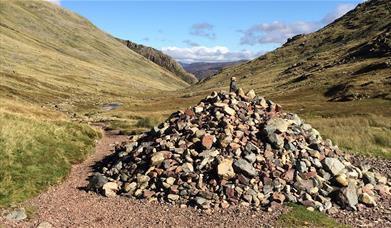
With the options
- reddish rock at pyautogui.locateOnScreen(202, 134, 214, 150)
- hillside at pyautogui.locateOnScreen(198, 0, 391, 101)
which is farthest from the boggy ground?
hillside at pyautogui.locateOnScreen(198, 0, 391, 101)

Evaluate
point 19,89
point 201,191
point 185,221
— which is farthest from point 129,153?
point 19,89

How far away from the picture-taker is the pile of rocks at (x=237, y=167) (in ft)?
81.8

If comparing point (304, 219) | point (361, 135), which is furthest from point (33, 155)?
point (361, 135)

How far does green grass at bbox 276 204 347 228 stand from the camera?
71.4 ft

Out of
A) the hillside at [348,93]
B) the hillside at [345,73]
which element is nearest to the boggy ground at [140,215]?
the hillside at [348,93]

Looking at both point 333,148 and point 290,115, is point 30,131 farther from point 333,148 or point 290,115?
point 333,148

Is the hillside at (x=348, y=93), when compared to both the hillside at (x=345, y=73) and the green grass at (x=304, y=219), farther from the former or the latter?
the green grass at (x=304, y=219)

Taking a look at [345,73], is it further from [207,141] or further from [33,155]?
[33,155]

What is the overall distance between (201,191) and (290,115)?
11975 millimetres

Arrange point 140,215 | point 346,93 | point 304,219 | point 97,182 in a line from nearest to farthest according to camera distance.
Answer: point 304,219
point 140,215
point 97,182
point 346,93

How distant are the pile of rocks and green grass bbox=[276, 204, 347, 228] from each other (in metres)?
0.84

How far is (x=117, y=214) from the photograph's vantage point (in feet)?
76.7

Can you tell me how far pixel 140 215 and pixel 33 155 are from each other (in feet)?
35.1

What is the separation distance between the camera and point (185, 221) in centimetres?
2230
